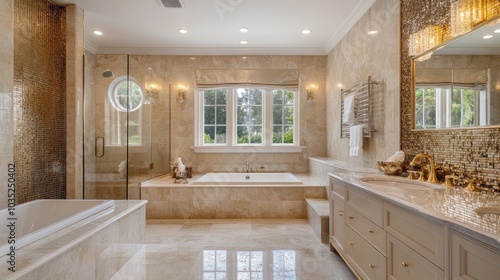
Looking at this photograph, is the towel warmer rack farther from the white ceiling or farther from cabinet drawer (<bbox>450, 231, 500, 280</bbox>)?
cabinet drawer (<bbox>450, 231, 500, 280</bbox>)

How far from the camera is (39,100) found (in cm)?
281

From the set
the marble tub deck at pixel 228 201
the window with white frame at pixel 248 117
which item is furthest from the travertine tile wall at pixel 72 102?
the window with white frame at pixel 248 117

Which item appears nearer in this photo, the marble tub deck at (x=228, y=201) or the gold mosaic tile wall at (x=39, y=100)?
the gold mosaic tile wall at (x=39, y=100)

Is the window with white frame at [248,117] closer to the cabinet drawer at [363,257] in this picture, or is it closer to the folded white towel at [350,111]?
the folded white towel at [350,111]

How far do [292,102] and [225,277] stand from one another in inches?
133

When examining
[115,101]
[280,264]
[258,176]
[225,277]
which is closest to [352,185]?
[280,264]

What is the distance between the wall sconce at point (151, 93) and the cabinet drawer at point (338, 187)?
302cm

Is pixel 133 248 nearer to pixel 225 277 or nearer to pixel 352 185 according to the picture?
pixel 225 277

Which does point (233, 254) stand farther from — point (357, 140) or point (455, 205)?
point (455, 205)

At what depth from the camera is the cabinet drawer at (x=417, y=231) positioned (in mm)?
1134

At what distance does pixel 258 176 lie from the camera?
15.3 feet

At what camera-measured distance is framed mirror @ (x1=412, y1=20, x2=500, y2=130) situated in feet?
4.93

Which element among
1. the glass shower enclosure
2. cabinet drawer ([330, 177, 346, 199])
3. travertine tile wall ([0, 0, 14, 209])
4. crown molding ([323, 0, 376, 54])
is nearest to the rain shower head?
the glass shower enclosure

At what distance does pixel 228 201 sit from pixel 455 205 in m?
2.80
